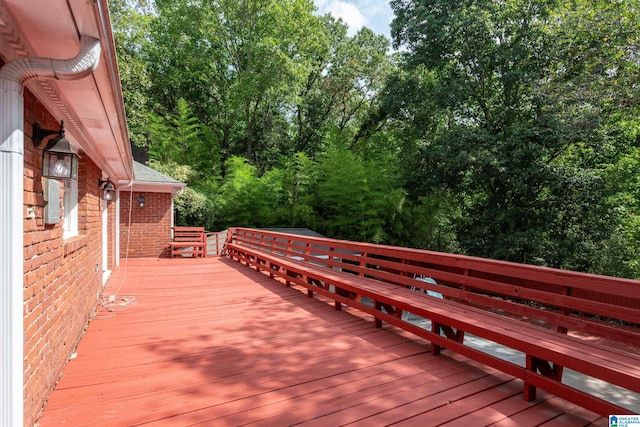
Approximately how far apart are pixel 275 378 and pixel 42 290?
1608 mm

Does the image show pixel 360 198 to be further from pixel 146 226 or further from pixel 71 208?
pixel 71 208

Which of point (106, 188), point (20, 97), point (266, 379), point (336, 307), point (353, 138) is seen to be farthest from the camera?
point (353, 138)

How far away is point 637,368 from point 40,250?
3425 millimetres

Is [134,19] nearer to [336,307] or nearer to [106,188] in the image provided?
[106,188]

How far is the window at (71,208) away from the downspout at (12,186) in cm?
224

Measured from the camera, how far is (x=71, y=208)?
3.59m

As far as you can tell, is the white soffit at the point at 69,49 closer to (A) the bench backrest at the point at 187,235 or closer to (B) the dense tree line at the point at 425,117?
(A) the bench backrest at the point at 187,235

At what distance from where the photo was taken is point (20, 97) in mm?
1512

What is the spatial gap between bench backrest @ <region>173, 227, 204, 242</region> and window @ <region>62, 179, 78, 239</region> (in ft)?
21.6

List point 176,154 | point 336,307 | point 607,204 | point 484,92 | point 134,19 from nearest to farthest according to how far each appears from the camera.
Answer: point 336,307 < point 607,204 < point 484,92 < point 134,19 < point 176,154

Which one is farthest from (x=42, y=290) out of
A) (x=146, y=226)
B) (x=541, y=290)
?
(x=146, y=226)

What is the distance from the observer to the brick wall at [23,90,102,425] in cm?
176

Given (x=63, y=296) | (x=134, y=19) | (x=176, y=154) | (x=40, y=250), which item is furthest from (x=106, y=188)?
(x=134, y=19)

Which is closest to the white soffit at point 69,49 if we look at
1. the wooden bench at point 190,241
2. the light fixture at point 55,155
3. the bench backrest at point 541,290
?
the light fixture at point 55,155
